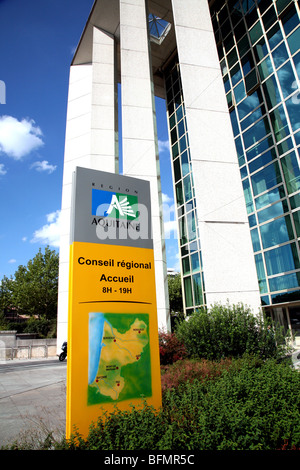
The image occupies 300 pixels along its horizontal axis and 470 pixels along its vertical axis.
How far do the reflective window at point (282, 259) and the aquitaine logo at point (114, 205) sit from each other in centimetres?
1390

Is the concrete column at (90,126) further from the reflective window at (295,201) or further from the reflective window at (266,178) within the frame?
the reflective window at (295,201)

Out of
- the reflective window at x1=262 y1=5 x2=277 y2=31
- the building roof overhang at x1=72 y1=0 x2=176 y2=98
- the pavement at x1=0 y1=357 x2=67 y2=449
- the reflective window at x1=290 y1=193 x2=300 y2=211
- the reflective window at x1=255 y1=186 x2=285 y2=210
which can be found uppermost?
the building roof overhang at x1=72 y1=0 x2=176 y2=98

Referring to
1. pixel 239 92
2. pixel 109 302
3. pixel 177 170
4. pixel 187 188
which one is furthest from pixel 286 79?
pixel 109 302

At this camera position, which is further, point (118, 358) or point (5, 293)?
point (5, 293)

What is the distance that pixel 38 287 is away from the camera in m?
40.4

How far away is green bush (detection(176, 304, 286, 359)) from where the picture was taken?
7.76 metres

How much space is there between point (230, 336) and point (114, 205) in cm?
502

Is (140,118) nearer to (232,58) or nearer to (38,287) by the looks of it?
(232,58)

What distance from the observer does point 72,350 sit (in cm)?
396

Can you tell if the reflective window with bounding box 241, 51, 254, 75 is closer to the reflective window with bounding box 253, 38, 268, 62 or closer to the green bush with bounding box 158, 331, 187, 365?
the reflective window with bounding box 253, 38, 268, 62

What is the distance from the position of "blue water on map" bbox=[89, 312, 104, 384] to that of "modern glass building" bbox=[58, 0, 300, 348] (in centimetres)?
542

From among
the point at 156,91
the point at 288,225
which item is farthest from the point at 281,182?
the point at 156,91

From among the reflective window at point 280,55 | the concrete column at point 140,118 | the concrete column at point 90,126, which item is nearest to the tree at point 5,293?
the concrete column at point 90,126

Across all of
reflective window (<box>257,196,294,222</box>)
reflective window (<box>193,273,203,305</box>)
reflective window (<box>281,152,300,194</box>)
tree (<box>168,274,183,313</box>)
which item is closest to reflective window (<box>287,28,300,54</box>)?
reflective window (<box>281,152,300,194</box>)
